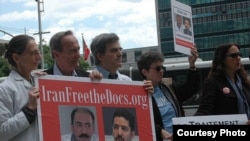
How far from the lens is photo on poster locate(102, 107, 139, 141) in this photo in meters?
3.39

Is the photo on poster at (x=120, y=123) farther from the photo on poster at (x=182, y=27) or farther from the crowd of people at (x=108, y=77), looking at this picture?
the photo on poster at (x=182, y=27)

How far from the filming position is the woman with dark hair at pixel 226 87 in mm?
4168

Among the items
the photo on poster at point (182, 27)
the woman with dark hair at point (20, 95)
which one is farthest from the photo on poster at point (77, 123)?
the photo on poster at point (182, 27)

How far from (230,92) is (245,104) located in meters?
0.17

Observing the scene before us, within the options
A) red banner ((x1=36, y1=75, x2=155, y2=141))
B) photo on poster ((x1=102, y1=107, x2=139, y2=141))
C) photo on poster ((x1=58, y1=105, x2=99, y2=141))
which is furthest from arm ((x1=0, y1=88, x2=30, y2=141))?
photo on poster ((x1=102, y1=107, x2=139, y2=141))

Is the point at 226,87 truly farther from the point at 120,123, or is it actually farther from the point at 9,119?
the point at 9,119

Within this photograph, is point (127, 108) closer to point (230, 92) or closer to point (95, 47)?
point (95, 47)

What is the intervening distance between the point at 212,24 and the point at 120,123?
75.4 meters

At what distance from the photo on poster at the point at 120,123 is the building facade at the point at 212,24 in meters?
Result: 71.6

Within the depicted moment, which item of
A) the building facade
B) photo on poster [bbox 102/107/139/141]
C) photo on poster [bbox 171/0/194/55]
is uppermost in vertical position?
the building facade

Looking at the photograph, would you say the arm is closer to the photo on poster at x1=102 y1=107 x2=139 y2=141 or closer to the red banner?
the red banner

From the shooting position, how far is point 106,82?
353cm

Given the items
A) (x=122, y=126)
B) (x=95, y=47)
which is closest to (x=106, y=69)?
(x=95, y=47)

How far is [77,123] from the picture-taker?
322 centimetres
